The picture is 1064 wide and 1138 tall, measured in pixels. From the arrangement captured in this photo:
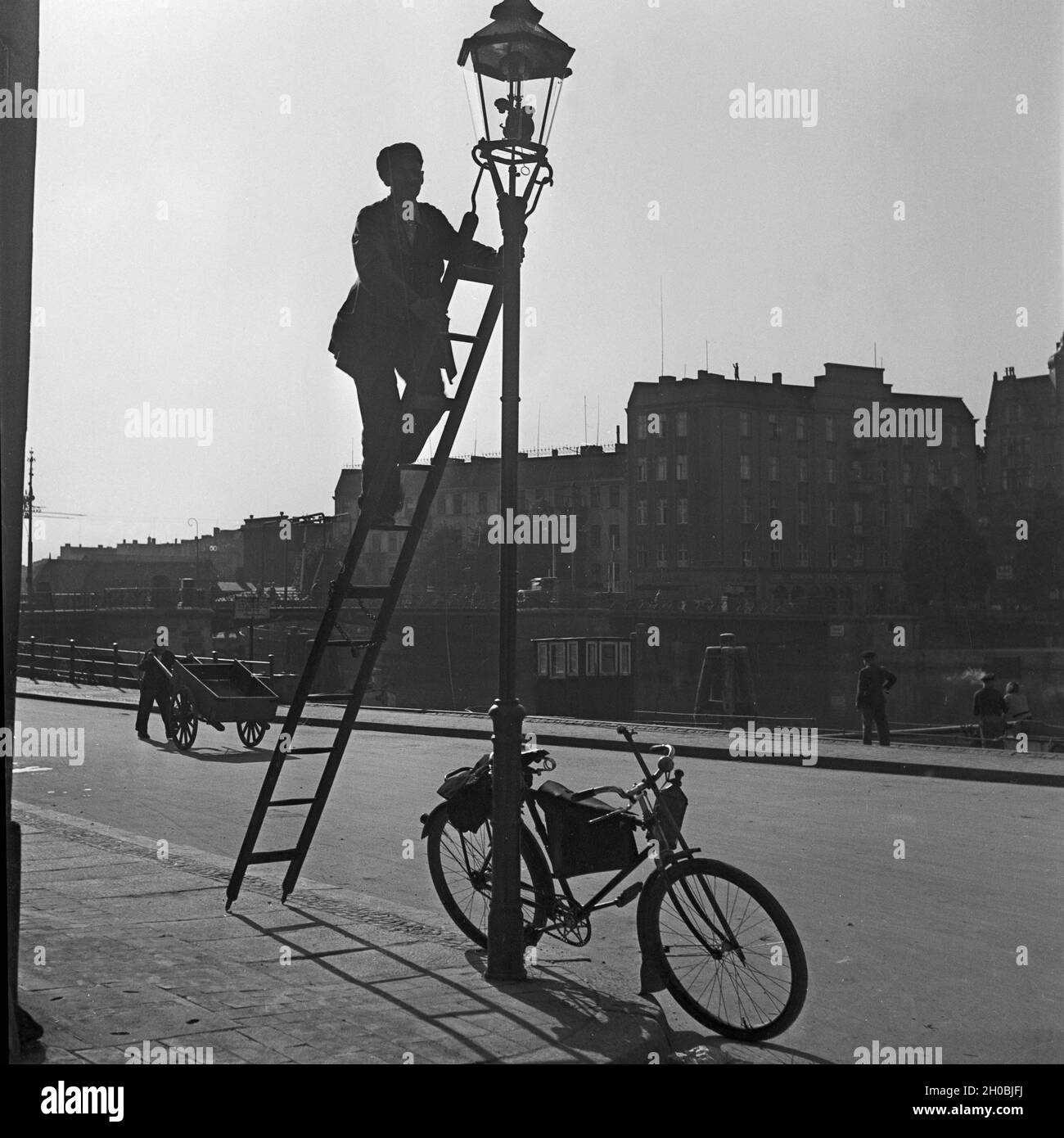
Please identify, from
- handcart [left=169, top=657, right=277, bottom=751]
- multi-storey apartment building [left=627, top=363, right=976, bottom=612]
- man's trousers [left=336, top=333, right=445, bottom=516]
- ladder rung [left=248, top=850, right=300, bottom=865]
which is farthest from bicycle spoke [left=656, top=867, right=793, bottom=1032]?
multi-storey apartment building [left=627, top=363, right=976, bottom=612]

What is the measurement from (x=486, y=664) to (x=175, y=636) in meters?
18.2

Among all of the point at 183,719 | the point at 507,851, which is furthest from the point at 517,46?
the point at 183,719

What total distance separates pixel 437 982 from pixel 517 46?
4.04 meters

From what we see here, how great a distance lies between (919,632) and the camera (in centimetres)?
8500

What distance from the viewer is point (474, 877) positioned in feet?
22.4

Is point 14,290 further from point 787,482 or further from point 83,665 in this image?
point 787,482

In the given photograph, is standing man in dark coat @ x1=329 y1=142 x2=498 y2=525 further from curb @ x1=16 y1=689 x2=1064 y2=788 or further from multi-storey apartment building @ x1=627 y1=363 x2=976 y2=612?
multi-storey apartment building @ x1=627 y1=363 x2=976 y2=612

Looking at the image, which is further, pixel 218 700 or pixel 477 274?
pixel 218 700

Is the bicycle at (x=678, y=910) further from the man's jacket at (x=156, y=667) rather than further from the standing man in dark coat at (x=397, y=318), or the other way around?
the man's jacket at (x=156, y=667)

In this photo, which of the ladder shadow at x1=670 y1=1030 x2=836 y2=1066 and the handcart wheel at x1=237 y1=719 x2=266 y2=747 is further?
the handcart wheel at x1=237 y1=719 x2=266 y2=747

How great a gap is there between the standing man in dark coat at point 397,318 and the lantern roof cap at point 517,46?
2.52 ft

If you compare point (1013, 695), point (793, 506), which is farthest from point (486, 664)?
point (1013, 695)

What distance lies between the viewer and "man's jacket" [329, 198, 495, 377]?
6922 millimetres

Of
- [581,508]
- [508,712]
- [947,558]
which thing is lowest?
[508,712]
